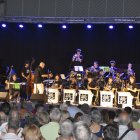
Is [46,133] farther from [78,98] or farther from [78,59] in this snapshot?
[78,59]

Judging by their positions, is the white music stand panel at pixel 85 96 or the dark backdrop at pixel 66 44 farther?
the dark backdrop at pixel 66 44

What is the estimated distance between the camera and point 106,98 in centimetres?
2075

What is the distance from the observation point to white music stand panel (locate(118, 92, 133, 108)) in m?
20.4

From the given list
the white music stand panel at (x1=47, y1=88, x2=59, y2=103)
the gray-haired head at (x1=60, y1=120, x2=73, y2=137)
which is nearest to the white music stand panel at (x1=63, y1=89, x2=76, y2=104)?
the white music stand panel at (x1=47, y1=88, x2=59, y2=103)

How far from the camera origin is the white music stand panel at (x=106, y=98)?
20656 mm

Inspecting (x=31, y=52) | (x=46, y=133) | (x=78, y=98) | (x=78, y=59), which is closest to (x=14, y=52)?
(x=31, y=52)

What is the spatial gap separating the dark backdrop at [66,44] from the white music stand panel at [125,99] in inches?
110

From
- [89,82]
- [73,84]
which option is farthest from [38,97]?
[89,82]

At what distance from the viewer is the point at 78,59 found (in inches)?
908

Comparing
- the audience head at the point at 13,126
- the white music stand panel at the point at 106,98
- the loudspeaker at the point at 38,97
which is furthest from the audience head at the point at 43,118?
the white music stand panel at the point at 106,98

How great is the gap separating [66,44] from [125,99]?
539cm

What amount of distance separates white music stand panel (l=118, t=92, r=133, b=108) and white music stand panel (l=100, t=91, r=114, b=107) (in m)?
0.32

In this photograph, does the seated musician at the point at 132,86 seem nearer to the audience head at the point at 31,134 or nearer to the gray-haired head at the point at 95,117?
the gray-haired head at the point at 95,117

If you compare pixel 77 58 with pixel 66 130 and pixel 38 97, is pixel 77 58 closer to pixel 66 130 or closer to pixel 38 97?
pixel 38 97
